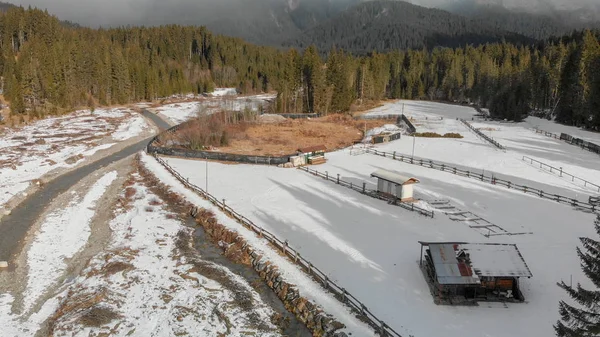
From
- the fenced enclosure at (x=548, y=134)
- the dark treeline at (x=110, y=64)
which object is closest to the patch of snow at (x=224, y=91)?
the dark treeline at (x=110, y=64)

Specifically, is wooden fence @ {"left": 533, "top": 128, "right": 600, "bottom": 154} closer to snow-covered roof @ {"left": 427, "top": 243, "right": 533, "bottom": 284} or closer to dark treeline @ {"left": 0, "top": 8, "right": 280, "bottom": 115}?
snow-covered roof @ {"left": 427, "top": 243, "right": 533, "bottom": 284}

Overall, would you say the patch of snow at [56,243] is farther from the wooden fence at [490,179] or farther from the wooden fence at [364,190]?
the wooden fence at [490,179]

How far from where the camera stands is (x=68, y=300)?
905 inches

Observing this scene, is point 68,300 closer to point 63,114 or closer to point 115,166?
point 115,166

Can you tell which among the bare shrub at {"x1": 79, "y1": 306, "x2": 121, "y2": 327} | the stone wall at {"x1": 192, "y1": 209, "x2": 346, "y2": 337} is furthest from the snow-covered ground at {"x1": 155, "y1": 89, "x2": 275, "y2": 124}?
the bare shrub at {"x1": 79, "y1": 306, "x2": 121, "y2": 327}

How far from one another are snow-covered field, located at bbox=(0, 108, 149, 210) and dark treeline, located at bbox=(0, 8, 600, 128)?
1168 cm

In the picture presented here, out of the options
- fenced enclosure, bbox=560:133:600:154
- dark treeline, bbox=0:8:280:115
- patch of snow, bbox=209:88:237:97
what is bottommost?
fenced enclosure, bbox=560:133:600:154

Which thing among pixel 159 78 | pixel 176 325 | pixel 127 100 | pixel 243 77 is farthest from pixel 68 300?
pixel 243 77

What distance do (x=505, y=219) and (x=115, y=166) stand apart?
4525 centimetres

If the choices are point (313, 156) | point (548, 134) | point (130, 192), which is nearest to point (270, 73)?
point (548, 134)

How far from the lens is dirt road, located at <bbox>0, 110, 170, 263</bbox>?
100ft

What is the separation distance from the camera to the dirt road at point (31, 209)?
30.6 m

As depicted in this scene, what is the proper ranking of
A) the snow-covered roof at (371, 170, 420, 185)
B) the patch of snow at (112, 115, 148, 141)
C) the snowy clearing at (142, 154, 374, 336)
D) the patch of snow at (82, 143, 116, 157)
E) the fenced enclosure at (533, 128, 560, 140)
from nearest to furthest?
the snowy clearing at (142, 154, 374, 336) → the snow-covered roof at (371, 170, 420, 185) → the patch of snow at (82, 143, 116, 157) → the fenced enclosure at (533, 128, 560, 140) → the patch of snow at (112, 115, 148, 141)

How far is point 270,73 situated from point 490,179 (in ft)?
483
